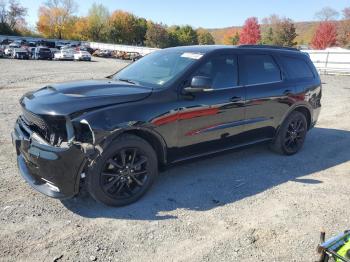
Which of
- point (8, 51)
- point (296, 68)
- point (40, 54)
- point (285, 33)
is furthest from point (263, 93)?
point (285, 33)

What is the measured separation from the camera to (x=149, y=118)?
13.5 ft

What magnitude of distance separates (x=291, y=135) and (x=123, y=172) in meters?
3.38

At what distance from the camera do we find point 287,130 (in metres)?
6.06

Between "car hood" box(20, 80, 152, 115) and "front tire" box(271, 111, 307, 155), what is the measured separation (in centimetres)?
274

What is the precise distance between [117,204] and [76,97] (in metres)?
1.29

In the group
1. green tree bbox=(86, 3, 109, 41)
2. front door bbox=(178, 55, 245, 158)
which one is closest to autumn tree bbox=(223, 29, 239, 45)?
green tree bbox=(86, 3, 109, 41)

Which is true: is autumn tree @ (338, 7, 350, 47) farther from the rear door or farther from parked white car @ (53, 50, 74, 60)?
the rear door

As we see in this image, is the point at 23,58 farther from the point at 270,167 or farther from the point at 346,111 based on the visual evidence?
the point at 270,167

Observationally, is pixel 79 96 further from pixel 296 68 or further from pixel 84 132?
pixel 296 68

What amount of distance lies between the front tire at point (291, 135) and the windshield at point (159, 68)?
2164 millimetres

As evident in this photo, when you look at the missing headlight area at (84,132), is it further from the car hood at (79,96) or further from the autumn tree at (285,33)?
the autumn tree at (285,33)

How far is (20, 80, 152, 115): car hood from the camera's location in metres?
3.74

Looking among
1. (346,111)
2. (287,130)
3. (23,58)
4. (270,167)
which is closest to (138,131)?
(270,167)

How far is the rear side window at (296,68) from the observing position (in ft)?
19.8
